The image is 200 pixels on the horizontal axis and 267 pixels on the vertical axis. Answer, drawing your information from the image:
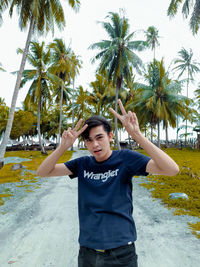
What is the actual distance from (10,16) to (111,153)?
14.7 meters

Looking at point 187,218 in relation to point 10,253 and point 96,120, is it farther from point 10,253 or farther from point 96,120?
point 96,120

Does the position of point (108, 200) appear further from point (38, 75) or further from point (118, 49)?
point (38, 75)

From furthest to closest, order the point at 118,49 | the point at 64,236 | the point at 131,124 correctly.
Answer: the point at 118,49 < the point at 64,236 < the point at 131,124

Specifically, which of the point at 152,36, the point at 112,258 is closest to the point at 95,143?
the point at 112,258

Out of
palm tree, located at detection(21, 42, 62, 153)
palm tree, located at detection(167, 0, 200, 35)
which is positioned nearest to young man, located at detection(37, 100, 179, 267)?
palm tree, located at detection(167, 0, 200, 35)

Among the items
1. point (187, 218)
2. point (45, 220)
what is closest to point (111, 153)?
point (45, 220)

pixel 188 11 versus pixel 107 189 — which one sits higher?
pixel 188 11

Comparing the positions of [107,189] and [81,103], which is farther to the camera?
[81,103]

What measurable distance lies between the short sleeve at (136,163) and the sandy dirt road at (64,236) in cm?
219

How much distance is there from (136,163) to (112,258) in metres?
0.63

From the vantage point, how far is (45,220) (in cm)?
447

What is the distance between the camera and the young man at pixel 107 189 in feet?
4.11

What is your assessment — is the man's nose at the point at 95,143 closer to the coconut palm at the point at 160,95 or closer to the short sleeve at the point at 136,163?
the short sleeve at the point at 136,163

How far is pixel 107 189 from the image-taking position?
53.6 inches
